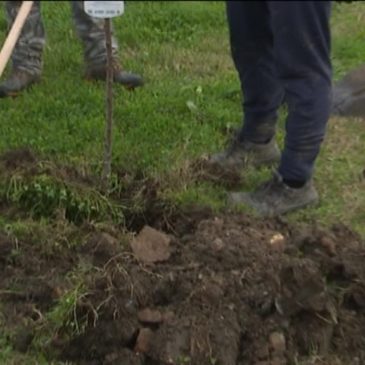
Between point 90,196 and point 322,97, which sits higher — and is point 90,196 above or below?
below

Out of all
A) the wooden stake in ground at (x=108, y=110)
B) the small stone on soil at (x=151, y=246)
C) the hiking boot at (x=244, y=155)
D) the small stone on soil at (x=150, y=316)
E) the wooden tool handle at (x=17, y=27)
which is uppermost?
the wooden tool handle at (x=17, y=27)

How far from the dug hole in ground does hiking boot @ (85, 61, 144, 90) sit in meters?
1.76

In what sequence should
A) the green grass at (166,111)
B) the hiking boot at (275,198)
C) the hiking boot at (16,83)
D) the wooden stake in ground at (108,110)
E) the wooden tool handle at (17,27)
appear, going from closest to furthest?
the wooden tool handle at (17,27), the wooden stake in ground at (108,110), the hiking boot at (275,198), the green grass at (166,111), the hiking boot at (16,83)

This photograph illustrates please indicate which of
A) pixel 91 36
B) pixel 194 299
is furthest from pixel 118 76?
pixel 194 299

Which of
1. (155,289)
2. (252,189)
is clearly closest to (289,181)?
(252,189)

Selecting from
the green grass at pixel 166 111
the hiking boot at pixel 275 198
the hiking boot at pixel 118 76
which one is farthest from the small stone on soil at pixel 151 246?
the hiking boot at pixel 118 76

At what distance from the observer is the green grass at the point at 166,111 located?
4.87 meters

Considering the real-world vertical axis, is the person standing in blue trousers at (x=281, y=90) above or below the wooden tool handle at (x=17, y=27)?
below

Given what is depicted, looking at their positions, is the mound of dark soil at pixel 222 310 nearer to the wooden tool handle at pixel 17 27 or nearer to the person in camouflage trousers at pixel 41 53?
the wooden tool handle at pixel 17 27

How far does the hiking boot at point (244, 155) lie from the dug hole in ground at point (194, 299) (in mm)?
800

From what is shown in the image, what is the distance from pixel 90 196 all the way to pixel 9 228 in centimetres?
37

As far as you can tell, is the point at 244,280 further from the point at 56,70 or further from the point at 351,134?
the point at 56,70

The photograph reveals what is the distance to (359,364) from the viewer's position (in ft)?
12.2

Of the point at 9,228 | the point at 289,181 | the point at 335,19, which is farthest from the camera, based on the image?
the point at 335,19
